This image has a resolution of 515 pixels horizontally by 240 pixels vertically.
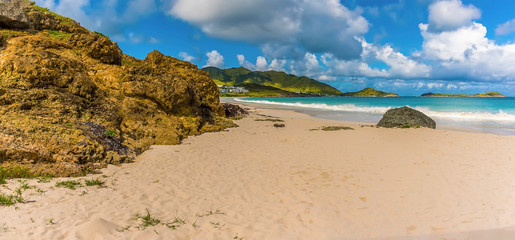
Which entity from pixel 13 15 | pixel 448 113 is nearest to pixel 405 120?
pixel 448 113

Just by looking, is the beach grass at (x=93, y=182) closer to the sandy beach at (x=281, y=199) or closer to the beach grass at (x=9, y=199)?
the sandy beach at (x=281, y=199)

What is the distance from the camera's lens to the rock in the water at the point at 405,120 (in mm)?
18625

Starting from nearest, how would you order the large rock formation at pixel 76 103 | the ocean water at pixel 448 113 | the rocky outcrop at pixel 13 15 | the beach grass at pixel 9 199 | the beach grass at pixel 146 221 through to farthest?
the beach grass at pixel 146 221
the beach grass at pixel 9 199
the large rock formation at pixel 76 103
the rocky outcrop at pixel 13 15
the ocean water at pixel 448 113

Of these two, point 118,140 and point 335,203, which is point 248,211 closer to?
point 335,203

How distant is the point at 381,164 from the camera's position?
358 inches

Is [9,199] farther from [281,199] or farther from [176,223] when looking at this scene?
[281,199]

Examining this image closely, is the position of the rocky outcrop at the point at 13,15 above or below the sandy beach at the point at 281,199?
above

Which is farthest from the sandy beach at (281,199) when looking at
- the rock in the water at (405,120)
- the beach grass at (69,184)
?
the rock in the water at (405,120)

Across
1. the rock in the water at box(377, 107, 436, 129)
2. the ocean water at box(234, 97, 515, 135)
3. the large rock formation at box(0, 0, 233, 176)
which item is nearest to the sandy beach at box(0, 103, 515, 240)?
the large rock formation at box(0, 0, 233, 176)

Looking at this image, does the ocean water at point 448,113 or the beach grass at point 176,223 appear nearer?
the beach grass at point 176,223

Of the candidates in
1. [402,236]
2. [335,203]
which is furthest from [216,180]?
[402,236]

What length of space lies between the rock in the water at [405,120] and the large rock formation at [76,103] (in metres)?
13.0

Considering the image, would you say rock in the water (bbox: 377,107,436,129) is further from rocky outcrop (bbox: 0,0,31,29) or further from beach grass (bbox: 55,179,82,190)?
rocky outcrop (bbox: 0,0,31,29)

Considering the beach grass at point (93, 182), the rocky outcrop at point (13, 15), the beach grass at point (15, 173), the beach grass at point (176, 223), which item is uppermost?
the rocky outcrop at point (13, 15)
